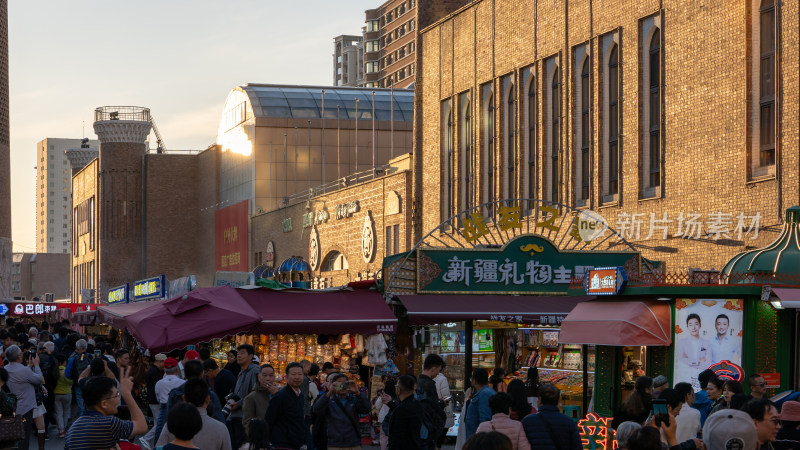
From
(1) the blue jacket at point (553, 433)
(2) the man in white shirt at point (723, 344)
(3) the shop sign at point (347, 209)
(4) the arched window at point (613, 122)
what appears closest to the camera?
(1) the blue jacket at point (553, 433)

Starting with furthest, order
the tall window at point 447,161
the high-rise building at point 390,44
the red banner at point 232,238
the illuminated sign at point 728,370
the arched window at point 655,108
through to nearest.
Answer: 1. the high-rise building at point 390,44
2. the red banner at point 232,238
3. the tall window at point 447,161
4. the arched window at point 655,108
5. the illuminated sign at point 728,370

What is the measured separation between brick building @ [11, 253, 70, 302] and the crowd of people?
143 metres

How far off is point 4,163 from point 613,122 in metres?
24.1

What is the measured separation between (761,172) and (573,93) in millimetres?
7641

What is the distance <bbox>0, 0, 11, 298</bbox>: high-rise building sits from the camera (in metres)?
42.8

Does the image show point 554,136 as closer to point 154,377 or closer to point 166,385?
point 154,377

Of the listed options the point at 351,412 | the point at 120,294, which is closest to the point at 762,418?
the point at 351,412

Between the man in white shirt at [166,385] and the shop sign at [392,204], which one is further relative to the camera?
the shop sign at [392,204]

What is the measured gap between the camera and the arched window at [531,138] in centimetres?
3256

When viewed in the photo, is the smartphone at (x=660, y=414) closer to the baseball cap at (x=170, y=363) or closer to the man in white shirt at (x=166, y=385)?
the man in white shirt at (x=166, y=385)

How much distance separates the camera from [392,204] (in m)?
40.4

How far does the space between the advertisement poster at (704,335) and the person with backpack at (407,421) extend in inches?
232

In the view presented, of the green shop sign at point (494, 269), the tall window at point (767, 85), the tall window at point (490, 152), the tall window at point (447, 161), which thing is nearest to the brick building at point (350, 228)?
the tall window at point (447, 161)

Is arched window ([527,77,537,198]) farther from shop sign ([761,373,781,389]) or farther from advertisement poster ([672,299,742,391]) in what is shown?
shop sign ([761,373,781,389])
